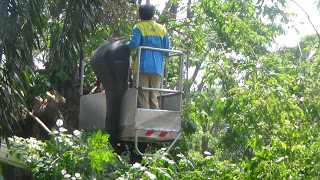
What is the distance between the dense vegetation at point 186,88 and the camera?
7898 mm

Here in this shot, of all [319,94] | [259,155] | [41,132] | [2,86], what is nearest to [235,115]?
[319,94]

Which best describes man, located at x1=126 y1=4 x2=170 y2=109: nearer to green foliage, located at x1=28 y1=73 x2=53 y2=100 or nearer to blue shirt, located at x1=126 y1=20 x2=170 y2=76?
blue shirt, located at x1=126 y1=20 x2=170 y2=76

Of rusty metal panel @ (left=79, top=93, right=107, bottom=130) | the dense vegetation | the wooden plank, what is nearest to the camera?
the dense vegetation

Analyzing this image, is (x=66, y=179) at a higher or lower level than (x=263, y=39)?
lower

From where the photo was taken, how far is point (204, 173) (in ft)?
27.7

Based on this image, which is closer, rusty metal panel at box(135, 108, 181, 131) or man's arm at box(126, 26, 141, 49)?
rusty metal panel at box(135, 108, 181, 131)

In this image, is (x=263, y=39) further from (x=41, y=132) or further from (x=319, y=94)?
(x=41, y=132)

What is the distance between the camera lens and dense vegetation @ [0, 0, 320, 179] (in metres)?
7.90

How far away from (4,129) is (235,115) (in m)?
4.36

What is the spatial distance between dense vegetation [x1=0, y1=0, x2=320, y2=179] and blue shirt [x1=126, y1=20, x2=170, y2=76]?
58 cm

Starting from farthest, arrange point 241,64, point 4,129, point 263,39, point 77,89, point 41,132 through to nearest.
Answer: point 263,39 → point 241,64 → point 77,89 → point 41,132 → point 4,129

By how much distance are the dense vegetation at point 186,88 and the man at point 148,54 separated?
0.59 metres

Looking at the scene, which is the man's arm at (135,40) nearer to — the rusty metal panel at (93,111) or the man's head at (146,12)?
the man's head at (146,12)

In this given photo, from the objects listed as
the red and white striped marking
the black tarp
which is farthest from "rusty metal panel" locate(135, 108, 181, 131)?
the black tarp
